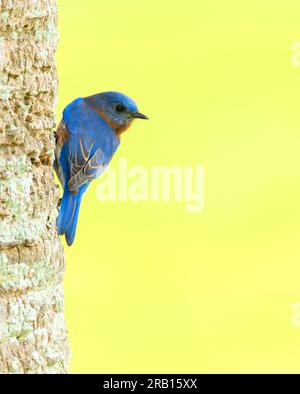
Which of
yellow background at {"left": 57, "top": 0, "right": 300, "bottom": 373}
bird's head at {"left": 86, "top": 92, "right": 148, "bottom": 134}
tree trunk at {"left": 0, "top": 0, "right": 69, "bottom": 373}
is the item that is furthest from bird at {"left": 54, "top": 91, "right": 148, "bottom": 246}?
yellow background at {"left": 57, "top": 0, "right": 300, "bottom": 373}

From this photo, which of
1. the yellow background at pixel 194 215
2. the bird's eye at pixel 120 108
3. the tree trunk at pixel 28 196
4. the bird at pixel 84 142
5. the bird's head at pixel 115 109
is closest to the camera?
the tree trunk at pixel 28 196

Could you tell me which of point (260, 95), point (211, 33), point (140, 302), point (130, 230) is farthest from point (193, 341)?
point (211, 33)

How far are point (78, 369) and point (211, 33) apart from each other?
912 cm

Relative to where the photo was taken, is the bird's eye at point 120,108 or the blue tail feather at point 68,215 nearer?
the blue tail feather at point 68,215

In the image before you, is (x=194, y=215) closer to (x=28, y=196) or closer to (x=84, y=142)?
(x=84, y=142)

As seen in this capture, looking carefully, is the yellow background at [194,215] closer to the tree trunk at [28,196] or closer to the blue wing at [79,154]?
the blue wing at [79,154]

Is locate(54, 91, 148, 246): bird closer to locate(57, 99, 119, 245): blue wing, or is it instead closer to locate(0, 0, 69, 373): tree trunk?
locate(57, 99, 119, 245): blue wing

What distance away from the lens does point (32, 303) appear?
5898mm

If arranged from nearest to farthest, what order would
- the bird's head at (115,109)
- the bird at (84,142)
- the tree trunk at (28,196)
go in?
the tree trunk at (28,196), the bird at (84,142), the bird's head at (115,109)

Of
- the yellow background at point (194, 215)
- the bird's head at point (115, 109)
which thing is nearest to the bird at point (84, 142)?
the bird's head at point (115, 109)

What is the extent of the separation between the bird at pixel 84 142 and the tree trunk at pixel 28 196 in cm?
42

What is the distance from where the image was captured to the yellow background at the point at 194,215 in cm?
1380

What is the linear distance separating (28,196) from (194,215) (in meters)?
10.6

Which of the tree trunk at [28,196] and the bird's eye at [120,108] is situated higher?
the bird's eye at [120,108]
